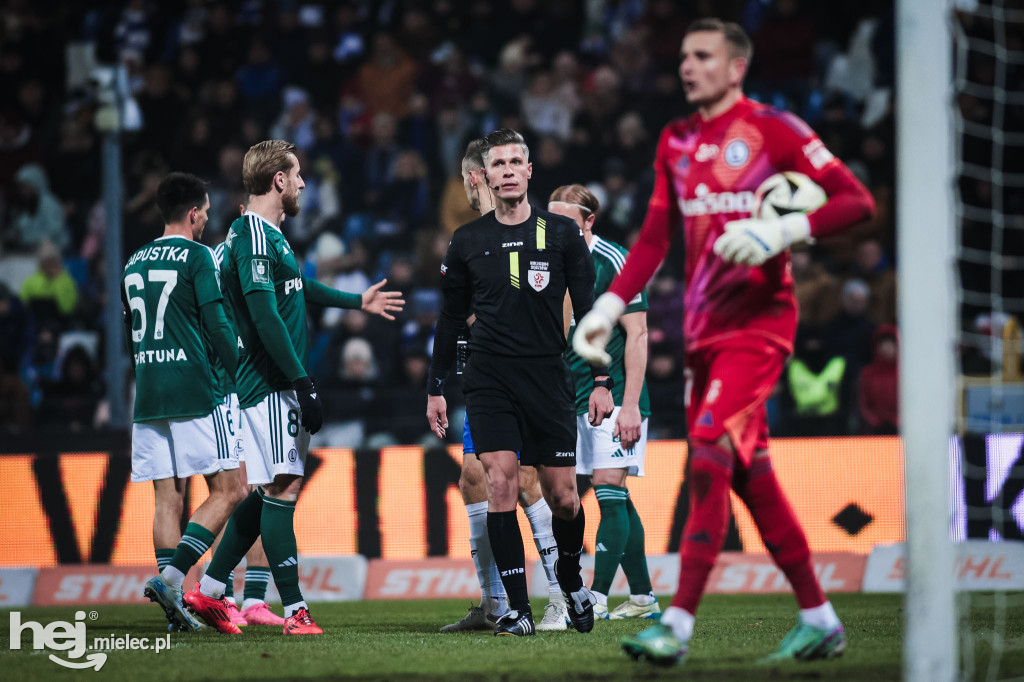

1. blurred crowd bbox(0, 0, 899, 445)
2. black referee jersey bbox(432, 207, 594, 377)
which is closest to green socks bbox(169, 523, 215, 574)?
black referee jersey bbox(432, 207, 594, 377)

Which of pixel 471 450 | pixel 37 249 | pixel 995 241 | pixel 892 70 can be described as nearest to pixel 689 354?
pixel 471 450

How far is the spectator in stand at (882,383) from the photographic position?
440 inches

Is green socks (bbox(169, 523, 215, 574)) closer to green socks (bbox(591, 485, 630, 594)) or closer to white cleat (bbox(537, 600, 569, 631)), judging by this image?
white cleat (bbox(537, 600, 569, 631))

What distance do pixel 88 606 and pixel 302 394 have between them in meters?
4.16

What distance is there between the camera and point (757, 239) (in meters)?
4.08

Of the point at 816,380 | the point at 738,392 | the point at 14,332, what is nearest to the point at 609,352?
the point at 738,392

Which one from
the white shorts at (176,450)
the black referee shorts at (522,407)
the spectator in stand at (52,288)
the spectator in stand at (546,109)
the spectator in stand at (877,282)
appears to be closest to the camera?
the black referee shorts at (522,407)

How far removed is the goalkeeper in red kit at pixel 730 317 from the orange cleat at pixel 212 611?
2.72m

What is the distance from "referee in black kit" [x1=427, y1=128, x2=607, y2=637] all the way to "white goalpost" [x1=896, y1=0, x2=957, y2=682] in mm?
2234

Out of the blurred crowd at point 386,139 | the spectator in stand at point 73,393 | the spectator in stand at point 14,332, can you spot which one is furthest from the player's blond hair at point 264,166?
the spectator in stand at point 14,332

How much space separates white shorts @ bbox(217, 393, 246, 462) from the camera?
22.1 feet

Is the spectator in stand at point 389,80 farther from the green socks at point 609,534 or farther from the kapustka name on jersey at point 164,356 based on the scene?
the green socks at point 609,534

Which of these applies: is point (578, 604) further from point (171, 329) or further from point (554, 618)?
point (171, 329)

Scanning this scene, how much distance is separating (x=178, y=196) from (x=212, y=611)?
231cm
